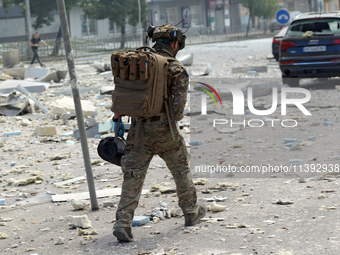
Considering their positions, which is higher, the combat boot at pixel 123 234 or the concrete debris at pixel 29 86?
the concrete debris at pixel 29 86

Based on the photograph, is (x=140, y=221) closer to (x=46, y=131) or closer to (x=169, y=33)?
(x=169, y=33)

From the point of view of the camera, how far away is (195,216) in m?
4.23

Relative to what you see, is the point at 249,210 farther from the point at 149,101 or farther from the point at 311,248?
the point at 149,101

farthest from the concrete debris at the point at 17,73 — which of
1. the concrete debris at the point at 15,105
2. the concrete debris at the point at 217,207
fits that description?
the concrete debris at the point at 217,207

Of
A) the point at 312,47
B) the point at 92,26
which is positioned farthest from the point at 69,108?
the point at 92,26

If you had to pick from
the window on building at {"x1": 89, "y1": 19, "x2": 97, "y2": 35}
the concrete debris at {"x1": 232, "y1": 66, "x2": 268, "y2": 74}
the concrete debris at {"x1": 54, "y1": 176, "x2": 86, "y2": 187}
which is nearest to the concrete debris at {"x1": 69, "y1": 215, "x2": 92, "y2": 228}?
the concrete debris at {"x1": 54, "y1": 176, "x2": 86, "y2": 187}

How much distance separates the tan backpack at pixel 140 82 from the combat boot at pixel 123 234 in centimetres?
87

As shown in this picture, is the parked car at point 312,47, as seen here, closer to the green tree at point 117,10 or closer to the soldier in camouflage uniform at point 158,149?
the soldier in camouflage uniform at point 158,149

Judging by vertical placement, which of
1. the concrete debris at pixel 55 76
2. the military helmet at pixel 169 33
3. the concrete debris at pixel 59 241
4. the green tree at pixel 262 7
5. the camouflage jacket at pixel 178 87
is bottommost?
the concrete debris at pixel 59 241

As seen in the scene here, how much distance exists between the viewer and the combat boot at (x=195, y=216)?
13.9 ft

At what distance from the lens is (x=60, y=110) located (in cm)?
1086

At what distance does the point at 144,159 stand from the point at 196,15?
178ft

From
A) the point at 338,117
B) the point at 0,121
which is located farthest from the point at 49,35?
the point at 338,117

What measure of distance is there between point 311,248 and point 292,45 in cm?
883
